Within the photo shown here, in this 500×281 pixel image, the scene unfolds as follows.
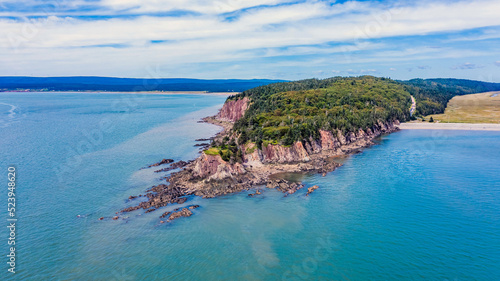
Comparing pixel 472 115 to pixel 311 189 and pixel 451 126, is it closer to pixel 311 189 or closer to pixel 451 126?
pixel 451 126

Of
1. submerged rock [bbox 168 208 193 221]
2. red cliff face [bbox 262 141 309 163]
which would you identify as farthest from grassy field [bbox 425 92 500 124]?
submerged rock [bbox 168 208 193 221]

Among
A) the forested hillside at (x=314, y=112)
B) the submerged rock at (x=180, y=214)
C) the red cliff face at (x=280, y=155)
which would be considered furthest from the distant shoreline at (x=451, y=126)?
the submerged rock at (x=180, y=214)

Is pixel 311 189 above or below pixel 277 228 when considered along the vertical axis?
above

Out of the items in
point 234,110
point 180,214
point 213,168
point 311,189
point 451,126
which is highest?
point 234,110

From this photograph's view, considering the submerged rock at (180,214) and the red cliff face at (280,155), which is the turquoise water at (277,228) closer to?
the submerged rock at (180,214)

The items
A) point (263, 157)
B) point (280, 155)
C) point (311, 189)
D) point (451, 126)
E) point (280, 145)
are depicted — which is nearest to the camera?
point (311, 189)

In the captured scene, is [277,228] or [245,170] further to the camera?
[245,170]

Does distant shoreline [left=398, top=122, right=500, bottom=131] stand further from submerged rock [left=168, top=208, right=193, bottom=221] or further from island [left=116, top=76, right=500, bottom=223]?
submerged rock [left=168, top=208, right=193, bottom=221]

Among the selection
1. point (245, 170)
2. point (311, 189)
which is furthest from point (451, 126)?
point (245, 170)
